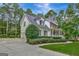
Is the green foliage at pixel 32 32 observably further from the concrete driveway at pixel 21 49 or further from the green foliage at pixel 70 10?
the green foliage at pixel 70 10

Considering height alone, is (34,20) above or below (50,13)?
below

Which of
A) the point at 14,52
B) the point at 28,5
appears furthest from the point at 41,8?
the point at 14,52

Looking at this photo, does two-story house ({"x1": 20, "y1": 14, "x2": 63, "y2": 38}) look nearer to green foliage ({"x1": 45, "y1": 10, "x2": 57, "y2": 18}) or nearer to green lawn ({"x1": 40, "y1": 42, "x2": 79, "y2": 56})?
green foliage ({"x1": 45, "y1": 10, "x2": 57, "y2": 18})

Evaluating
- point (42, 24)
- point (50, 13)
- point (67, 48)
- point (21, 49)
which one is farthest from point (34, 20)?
point (67, 48)

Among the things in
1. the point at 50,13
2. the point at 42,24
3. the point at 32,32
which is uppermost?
the point at 50,13

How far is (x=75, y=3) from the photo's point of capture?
25.7ft

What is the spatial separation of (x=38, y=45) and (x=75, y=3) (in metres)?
0.78

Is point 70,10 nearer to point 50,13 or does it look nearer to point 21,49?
point 50,13

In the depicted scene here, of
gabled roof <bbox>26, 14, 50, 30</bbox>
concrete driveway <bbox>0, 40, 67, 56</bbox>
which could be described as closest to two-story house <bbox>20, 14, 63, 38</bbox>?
gabled roof <bbox>26, 14, 50, 30</bbox>

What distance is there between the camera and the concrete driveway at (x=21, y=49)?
783 centimetres

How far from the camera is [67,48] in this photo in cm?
786

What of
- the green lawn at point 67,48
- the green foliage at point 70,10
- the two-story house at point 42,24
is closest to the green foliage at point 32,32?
the two-story house at point 42,24

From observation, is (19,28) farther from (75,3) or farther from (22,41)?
(75,3)

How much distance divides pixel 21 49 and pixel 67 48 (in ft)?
2.11
